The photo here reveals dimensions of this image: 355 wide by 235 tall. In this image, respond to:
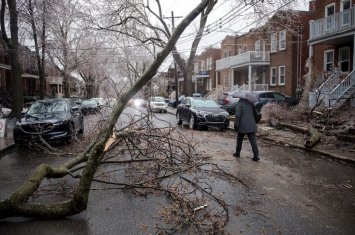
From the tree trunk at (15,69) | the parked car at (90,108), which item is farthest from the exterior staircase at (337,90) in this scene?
the tree trunk at (15,69)

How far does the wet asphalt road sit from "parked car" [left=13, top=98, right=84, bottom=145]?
104 inches

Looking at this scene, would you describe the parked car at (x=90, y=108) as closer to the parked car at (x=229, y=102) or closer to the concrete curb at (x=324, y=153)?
the concrete curb at (x=324, y=153)

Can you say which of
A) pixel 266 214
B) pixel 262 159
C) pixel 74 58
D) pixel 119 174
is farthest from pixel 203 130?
pixel 74 58

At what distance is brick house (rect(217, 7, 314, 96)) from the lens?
107 ft

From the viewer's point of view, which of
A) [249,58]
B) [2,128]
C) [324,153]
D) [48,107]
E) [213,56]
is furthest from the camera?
[213,56]

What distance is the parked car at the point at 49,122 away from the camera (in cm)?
1256

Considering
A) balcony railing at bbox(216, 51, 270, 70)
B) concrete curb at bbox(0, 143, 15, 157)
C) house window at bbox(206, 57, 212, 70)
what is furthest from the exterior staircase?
house window at bbox(206, 57, 212, 70)

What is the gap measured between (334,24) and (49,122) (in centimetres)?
1820

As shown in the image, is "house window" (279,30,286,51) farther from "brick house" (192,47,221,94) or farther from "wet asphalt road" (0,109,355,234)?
"wet asphalt road" (0,109,355,234)

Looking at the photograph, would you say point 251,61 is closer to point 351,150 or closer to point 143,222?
point 351,150

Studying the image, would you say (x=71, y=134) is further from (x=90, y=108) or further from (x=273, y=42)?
(x=273, y=42)

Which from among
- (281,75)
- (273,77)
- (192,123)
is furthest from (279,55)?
(192,123)

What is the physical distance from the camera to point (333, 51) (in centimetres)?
2619

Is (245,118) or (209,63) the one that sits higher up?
(209,63)
